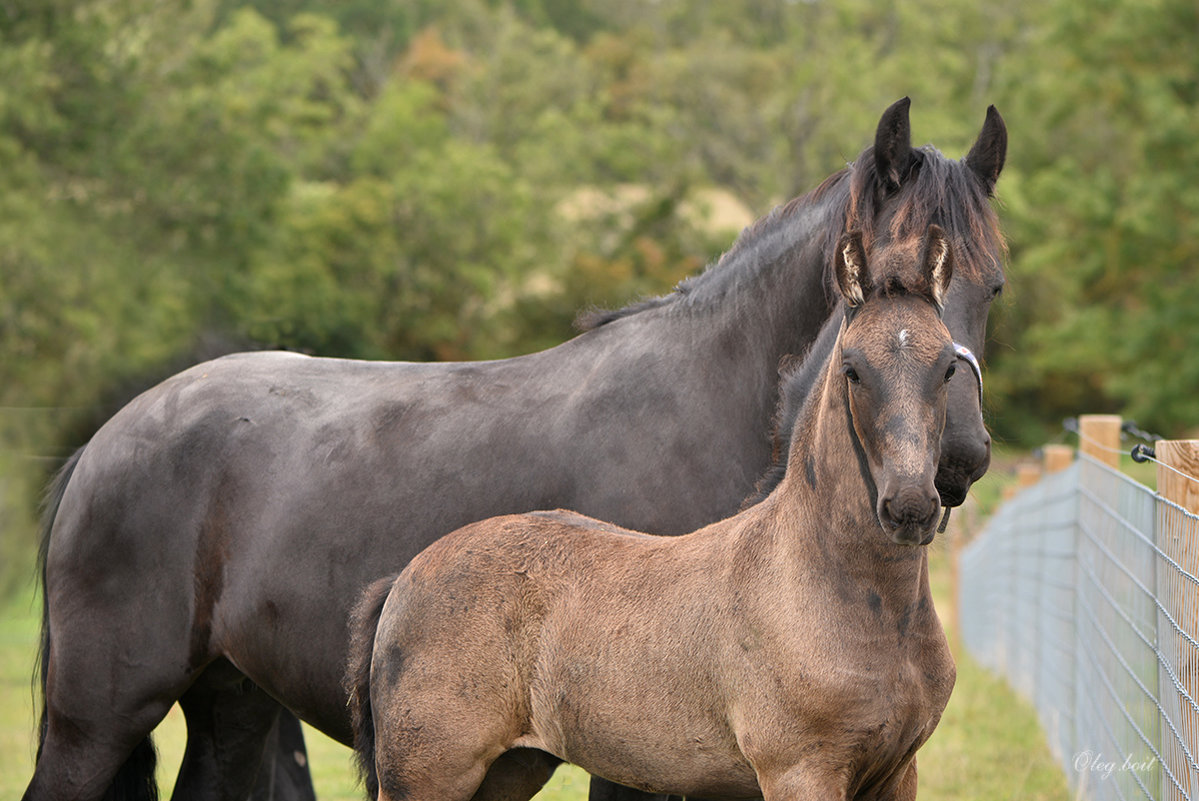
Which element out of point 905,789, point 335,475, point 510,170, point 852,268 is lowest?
point 510,170

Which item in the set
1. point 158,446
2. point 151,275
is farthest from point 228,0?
Answer: point 158,446

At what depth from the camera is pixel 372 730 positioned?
3414 millimetres

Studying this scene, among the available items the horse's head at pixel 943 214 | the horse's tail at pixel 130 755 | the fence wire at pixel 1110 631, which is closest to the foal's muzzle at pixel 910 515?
the horse's head at pixel 943 214

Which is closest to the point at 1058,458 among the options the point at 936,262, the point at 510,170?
the point at 936,262

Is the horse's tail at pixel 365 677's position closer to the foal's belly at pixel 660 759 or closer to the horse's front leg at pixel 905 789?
the foal's belly at pixel 660 759

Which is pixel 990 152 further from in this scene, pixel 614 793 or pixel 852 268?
pixel 614 793

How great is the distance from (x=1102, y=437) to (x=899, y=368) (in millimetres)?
3620

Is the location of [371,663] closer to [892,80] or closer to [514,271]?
[514,271]

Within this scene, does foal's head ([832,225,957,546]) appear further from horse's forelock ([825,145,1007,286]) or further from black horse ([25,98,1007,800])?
black horse ([25,98,1007,800])

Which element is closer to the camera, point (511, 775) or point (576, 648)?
point (576, 648)

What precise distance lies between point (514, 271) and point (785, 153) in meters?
10.5

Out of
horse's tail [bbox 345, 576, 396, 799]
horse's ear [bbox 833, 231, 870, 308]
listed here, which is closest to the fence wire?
horse's ear [bbox 833, 231, 870, 308]

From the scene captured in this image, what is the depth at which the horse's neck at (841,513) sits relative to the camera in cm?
286

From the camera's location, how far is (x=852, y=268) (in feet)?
9.52
